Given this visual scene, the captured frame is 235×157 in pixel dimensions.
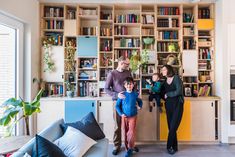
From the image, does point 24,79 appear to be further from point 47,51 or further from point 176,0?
point 176,0

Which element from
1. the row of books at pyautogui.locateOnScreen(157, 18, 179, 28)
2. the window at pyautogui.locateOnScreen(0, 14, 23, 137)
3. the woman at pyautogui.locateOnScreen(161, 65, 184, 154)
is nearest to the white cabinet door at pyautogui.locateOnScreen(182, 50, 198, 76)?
the row of books at pyautogui.locateOnScreen(157, 18, 179, 28)

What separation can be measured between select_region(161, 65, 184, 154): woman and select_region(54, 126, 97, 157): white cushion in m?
1.77

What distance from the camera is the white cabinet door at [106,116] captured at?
4637mm

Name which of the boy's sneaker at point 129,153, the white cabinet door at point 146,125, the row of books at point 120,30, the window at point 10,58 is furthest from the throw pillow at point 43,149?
the row of books at point 120,30

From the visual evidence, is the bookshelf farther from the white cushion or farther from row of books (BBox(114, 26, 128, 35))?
the white cushion

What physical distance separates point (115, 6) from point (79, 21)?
2.83 feet

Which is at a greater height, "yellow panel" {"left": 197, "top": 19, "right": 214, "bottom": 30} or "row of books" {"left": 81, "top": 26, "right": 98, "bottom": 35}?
"yellow panel" {"left": 197, "top": 19, "right": 214, "bottom": 30}

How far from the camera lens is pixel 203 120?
15.2 ft

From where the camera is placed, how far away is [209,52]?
500cm

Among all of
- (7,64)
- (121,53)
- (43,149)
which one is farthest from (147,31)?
(43,149)

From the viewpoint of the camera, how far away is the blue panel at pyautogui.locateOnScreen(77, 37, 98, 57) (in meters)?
4.88

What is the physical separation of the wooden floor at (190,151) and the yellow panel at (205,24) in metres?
2.48

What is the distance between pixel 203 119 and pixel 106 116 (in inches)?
77.7

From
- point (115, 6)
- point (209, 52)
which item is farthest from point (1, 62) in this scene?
point (209, 52)
